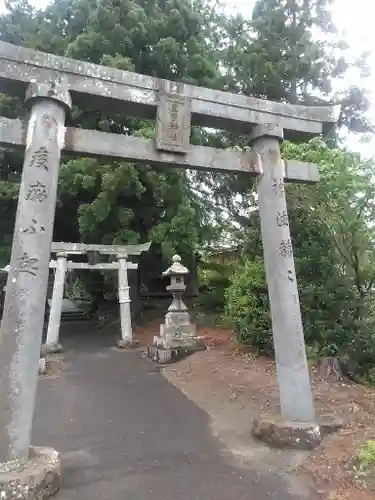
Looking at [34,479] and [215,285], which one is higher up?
[215,285]

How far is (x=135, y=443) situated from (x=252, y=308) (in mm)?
4834

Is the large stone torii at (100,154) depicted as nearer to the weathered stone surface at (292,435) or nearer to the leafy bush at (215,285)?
the weathered stone surface at (292,435)

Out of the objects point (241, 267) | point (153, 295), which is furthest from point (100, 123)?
point (153, 295)

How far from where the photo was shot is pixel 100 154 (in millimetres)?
4336

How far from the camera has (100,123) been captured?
13883mm

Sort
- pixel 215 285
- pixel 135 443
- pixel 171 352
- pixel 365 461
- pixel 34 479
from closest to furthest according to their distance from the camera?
pixel 34 479 < pixel 365 461 < pixel 135 443 < pixel 171 352 < pixel 215 285

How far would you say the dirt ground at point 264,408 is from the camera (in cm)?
375

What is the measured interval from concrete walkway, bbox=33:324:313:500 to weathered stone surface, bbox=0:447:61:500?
176 mm

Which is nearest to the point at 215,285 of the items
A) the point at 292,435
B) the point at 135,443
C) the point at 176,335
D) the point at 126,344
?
the point at 126,344

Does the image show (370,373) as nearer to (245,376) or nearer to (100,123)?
(245,376)

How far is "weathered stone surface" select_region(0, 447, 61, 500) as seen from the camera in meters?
3.20

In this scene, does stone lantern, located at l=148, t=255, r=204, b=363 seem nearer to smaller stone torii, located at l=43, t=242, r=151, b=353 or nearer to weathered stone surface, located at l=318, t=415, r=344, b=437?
smaller stone torii, located at l=43, t=242, r=151, b=353

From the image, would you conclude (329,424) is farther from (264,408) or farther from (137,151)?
(137,151)

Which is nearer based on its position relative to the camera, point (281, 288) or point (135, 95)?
point (135, 95)
